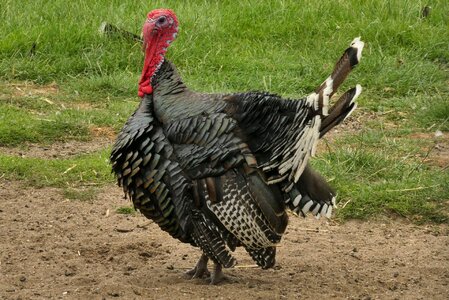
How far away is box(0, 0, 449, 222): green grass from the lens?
7.84 metres

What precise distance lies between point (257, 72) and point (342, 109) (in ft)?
14.8

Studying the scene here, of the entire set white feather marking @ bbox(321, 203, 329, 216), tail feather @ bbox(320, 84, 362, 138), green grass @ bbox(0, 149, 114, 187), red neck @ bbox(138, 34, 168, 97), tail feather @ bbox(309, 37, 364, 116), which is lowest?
green grass @ bbox(0, 149, 114, 187)

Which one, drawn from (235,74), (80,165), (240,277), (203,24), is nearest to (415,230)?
(240,277)

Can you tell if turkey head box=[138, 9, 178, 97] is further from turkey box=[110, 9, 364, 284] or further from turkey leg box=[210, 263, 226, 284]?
turkey leg box=[210, 263, 226, 284]

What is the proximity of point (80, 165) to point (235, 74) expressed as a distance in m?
2.63

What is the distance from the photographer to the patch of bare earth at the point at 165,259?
5.78 metres

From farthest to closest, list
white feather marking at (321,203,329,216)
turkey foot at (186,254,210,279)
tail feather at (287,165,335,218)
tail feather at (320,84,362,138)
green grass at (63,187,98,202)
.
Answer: green grass at (63,187,98,202), turkey foot at (186,254,210,279), white feather marking at (321,203,329,216), tail feather at (287,165,335,218), tail feather at (320,84,362,138)

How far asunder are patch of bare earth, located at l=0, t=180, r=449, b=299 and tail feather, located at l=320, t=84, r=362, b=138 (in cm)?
102

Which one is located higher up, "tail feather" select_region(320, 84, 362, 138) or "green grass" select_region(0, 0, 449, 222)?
"tail feather" select_region(320, 84, 362, 138)

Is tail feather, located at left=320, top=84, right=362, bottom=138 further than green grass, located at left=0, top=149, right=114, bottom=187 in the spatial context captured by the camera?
No

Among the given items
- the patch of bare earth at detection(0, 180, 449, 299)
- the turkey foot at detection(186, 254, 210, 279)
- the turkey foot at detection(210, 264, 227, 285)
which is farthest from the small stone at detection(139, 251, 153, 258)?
the turkey foot at detection(210, 264, 227, 285)

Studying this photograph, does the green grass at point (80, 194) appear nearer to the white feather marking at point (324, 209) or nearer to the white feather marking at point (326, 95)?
the white feather marking at point (324, 209)

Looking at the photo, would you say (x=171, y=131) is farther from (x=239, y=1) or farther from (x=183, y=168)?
(x=239, y=1)

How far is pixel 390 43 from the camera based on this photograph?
426 inches
